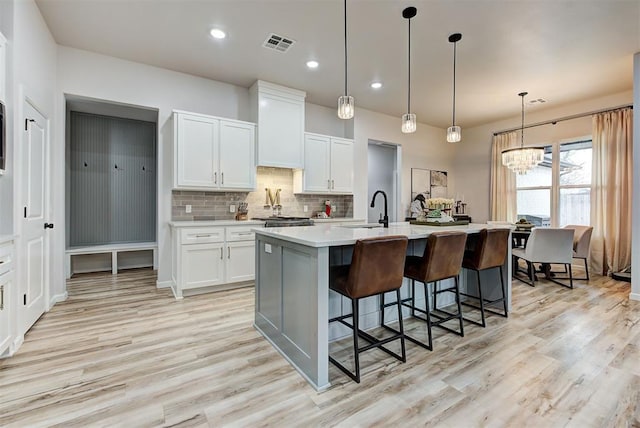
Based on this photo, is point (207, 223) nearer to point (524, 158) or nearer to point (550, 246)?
point (550, 246)

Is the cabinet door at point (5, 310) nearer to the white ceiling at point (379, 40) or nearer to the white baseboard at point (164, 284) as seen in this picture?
the white baseboard at point (164, 284)

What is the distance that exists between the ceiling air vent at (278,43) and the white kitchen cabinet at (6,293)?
3049 millimetres

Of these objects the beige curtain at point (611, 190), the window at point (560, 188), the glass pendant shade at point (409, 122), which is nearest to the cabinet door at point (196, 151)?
the glass pendant shade at point (409, 122)

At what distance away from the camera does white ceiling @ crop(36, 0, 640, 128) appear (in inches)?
115

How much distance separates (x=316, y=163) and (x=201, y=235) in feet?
7.40

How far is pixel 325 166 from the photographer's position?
529 centimetres

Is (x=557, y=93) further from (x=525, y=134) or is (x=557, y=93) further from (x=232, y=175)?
(x=232, y=175)

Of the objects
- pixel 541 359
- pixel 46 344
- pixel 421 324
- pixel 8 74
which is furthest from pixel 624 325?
pixel 8 74

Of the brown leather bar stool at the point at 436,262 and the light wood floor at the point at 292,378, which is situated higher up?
the brown leather bar stool at the point at 436,262

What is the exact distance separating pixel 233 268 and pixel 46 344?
1970 mm

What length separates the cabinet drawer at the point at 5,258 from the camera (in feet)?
7.02

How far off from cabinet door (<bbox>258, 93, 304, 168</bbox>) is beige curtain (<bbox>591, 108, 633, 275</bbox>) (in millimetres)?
5029

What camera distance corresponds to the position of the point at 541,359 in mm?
2281

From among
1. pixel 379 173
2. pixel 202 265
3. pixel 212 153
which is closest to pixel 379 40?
pixel 212 153
